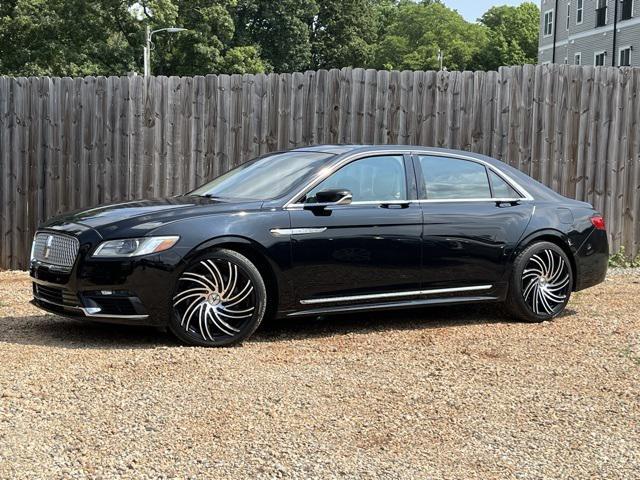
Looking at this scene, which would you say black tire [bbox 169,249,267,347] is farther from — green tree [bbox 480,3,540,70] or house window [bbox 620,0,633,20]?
green tree [bbox 480,3,540,70]

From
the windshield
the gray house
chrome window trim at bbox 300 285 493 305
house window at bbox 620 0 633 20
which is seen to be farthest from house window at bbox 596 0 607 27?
the windshield

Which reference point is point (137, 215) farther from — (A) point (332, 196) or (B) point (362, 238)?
(B) point (362, 238)

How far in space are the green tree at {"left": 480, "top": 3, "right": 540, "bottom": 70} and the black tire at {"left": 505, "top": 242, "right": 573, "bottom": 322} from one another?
6523 cm

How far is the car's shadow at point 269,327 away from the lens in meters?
6.36

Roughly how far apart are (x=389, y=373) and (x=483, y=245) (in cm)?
199

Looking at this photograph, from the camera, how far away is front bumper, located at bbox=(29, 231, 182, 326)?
6004 mm

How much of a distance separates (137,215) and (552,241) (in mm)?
3592


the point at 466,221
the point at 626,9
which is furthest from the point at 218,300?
the point at 626,9

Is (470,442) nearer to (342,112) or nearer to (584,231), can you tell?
(584,231)

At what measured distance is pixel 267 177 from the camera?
23.2ft

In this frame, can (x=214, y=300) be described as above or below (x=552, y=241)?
below

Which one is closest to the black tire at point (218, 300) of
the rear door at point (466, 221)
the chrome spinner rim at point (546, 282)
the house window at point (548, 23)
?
the rear door at point (466, 221)

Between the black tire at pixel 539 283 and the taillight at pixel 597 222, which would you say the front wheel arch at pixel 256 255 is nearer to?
the black tire at pixel 539 283

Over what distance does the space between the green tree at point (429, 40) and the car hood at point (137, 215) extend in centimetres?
6960
